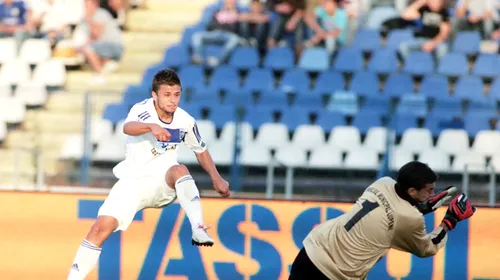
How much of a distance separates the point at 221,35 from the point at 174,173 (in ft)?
25.6

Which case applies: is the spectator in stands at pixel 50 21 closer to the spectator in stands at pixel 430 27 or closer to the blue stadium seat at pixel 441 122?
the spectator in stands at pixel 430 27

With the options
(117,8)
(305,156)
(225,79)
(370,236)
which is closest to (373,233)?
(370,236)

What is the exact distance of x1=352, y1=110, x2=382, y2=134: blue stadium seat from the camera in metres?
13.9

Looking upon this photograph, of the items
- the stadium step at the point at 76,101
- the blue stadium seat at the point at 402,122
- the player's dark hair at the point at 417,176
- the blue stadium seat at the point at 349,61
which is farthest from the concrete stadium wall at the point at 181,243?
the blue stadium seat at the point at 349,61

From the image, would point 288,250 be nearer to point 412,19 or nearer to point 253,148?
point 253,148

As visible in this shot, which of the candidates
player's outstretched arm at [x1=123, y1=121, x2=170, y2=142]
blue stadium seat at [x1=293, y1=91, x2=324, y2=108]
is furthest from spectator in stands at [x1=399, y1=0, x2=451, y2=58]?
player's outstretched arm at [x1=123, y1=121, x2=170, y2=142]

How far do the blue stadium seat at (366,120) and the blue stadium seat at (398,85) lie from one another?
0.98 metres

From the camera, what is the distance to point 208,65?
1580 centimetres

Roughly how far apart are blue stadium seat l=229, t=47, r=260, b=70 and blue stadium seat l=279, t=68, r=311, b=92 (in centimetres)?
58

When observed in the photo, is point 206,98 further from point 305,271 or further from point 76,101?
point 305,271

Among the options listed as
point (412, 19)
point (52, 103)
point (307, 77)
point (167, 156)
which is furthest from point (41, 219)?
point (412, 19)

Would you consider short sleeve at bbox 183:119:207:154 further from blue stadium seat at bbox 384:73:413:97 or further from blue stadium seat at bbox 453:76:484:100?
blue stadium seat at bbox 453:76:484:100

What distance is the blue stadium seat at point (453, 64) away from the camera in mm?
15477

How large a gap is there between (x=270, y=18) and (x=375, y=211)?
865 centimetres
